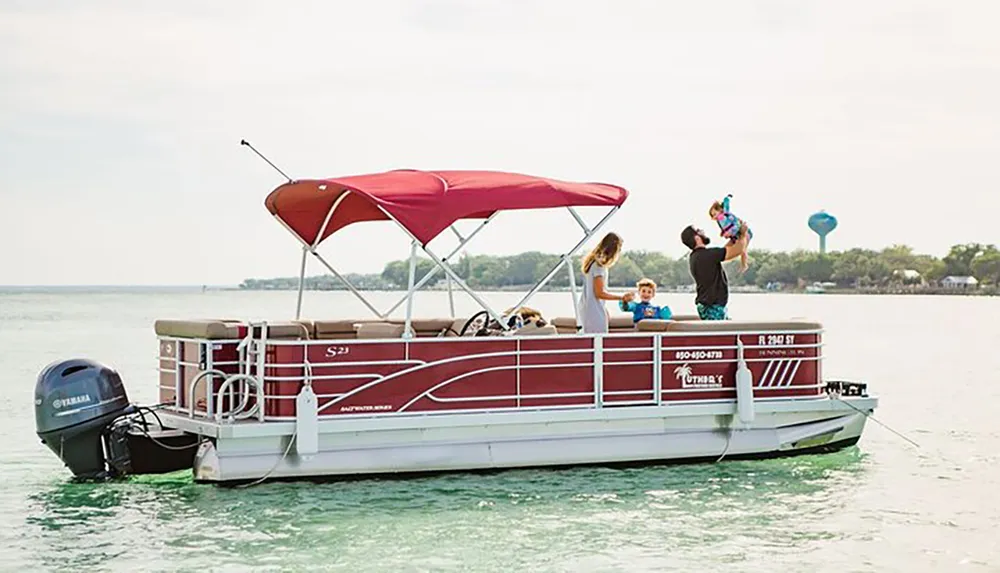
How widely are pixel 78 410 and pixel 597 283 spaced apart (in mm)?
4832

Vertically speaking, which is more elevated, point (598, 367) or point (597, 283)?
point (597, 283)

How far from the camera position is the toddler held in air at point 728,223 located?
46.9ft

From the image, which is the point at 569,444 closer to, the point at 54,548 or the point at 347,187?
the point at 347,187

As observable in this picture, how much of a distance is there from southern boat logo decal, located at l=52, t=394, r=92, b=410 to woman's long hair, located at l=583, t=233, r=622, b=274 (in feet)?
15.4

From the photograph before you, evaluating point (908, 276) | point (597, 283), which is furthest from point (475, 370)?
point (908, 276)

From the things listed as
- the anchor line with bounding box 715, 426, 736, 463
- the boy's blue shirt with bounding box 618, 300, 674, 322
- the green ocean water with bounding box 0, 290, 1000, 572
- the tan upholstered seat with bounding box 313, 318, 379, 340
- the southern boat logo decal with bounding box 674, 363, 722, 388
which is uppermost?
the boy's blue shirt with bounding box 618, 300, 674, 322

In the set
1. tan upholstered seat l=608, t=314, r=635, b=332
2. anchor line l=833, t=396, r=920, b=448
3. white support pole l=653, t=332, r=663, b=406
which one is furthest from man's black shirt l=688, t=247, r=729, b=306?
anchor line l=833, t=396, r=920, b=448

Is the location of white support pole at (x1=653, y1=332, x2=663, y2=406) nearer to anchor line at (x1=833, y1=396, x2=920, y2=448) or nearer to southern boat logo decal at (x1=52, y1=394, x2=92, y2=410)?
anchor line at (x1=833, y1=396, x2=920, y2=448)

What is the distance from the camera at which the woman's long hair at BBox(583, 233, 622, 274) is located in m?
13.3

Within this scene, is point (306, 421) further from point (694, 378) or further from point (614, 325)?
point (694, 378)

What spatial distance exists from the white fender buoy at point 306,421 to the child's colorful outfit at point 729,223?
15.5 feet

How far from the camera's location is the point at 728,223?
14352 mm

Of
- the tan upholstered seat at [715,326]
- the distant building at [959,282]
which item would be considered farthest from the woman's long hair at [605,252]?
the distant building at [959,282]

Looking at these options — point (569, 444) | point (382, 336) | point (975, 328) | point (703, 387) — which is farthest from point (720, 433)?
point (975, 328)
